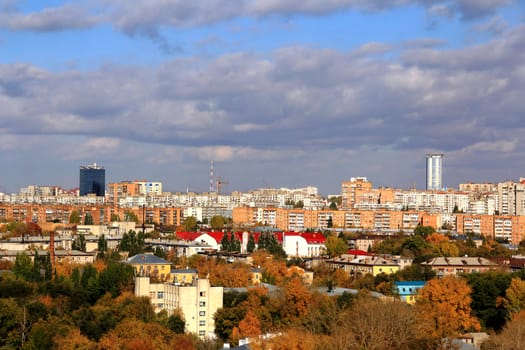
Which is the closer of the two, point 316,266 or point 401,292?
point 401,292

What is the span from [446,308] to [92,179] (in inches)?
3308

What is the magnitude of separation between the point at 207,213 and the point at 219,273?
4518cm

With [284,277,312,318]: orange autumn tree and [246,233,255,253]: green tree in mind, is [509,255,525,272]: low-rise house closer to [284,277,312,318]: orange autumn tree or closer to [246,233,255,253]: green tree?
[246,233,255,253]: green tree

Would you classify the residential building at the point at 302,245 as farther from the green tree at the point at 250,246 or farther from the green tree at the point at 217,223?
the green tree at the point at 217,223

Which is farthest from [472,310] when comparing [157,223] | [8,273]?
[157,223]

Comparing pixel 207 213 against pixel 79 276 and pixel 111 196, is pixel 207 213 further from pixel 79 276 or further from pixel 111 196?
pixel 79 276

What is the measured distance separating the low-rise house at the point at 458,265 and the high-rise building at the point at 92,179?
71266 millimetres

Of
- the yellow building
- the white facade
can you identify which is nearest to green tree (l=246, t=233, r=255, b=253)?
the white facade

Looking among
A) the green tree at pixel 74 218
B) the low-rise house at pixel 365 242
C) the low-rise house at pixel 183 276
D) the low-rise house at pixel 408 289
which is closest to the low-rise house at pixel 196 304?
the low-rise house at pixel 183 276

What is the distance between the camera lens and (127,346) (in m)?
16.5

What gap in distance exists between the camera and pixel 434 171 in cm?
11169

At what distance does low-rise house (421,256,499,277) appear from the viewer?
3430 cm

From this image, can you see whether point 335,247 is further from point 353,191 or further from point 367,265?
point 353,191

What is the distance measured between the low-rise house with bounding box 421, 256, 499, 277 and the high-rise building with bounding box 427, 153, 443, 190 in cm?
7349
